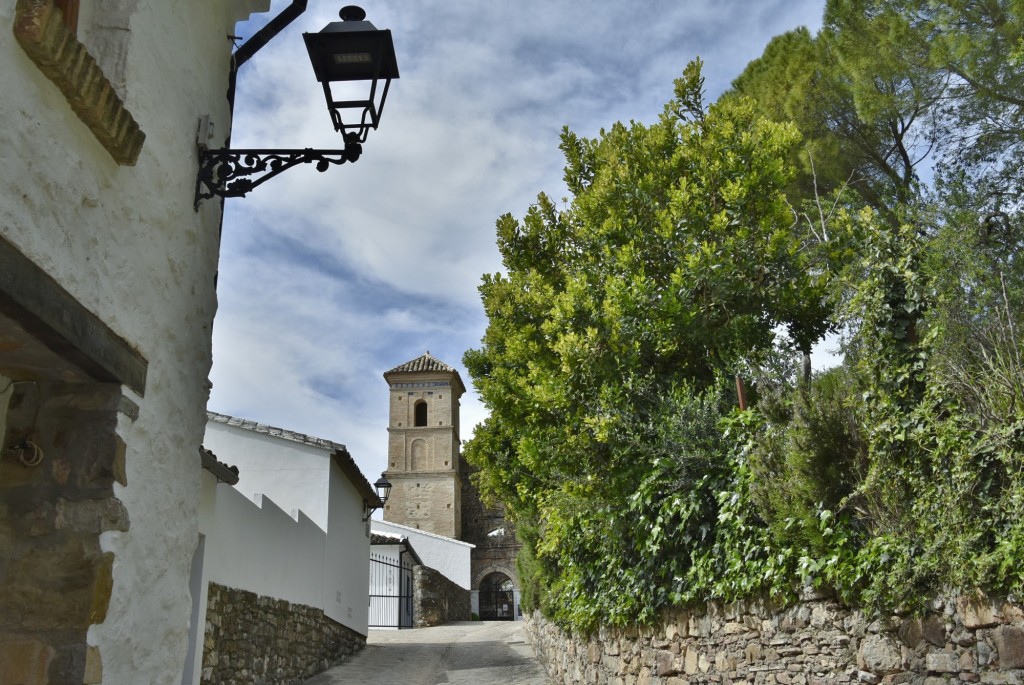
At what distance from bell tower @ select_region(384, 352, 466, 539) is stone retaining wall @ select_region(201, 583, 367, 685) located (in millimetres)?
30084

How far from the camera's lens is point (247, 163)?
4.02 meters

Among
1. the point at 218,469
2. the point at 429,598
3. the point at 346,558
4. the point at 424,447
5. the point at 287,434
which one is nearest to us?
the point at 218,469

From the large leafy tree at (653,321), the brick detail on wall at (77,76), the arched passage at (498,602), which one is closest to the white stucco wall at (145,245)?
the brick detail on wall at (77,76)

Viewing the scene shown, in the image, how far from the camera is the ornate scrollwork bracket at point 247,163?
4.00m

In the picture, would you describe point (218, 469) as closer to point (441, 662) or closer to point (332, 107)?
point (332, 107)

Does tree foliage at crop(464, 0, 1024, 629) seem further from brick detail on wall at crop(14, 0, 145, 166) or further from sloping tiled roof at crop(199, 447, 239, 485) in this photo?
brick detail on wall at crop(14, 0, 145, 166)

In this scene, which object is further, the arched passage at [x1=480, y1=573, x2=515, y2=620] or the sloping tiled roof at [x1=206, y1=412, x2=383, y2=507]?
the arched passage at [x1=480, y1=573, x2=515, y2=620]

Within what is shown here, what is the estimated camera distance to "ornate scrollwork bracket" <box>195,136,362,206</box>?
3996mm

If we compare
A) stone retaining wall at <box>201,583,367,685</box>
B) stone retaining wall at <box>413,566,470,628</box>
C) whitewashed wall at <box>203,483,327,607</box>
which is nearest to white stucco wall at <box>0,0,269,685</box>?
whitewashed wall at <box>203,483,327,607</box>

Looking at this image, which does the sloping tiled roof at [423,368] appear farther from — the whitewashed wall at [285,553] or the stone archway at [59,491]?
the stone archway at [59,491]

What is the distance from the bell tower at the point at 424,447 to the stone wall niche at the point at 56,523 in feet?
139

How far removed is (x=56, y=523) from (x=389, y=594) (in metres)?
23.8

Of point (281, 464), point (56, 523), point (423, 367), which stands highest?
point (423, 367)

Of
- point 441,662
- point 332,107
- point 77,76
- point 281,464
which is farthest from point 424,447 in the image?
point 77,76
